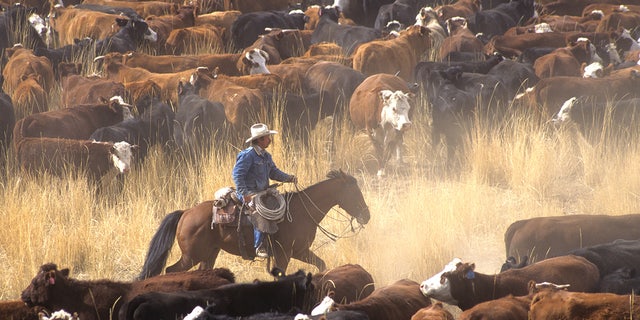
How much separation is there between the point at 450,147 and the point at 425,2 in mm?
10481

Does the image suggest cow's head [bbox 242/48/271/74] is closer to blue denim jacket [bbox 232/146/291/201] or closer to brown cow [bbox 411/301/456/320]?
blue denim jacket [bbox 232/146/291/201]

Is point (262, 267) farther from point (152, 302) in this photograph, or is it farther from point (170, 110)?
point (170, 110)

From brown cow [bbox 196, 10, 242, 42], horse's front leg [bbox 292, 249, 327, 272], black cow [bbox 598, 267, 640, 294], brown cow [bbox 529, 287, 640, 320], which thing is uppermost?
brown cow [bbox 529, 287, 640, 320]

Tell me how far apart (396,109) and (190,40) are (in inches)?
297

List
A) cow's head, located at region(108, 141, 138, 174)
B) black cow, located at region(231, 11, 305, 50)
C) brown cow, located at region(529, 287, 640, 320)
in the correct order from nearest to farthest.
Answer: brown cow, located at region(529, 287, 640, 320) < cow's head, located at region(108, 141, 138, 174) < black cow, located at region(231, 11, 305, 50)

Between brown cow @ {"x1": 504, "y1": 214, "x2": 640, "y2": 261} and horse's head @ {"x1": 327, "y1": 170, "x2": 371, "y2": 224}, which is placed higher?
horse's head @ {"x1": 327, "y1": 170, "x2": 371, "y2": 224}

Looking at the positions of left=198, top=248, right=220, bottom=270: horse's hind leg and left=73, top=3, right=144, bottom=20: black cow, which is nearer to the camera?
left=198, top=248, right=220, bottom=270: horse's hind leg

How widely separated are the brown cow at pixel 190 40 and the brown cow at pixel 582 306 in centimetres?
1326

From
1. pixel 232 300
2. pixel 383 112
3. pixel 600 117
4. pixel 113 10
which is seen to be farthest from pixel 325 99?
pixel 113 10

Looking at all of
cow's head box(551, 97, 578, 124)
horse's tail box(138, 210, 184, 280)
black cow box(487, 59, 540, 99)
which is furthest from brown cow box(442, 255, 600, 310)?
black cow box(487, 59, 540, 99)

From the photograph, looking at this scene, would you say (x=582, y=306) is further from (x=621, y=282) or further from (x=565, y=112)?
(x=565, y=112)

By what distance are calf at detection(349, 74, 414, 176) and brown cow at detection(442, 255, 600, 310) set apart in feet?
15.7

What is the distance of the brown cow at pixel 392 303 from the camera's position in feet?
26.3

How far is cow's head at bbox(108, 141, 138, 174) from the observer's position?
41.5 feet
